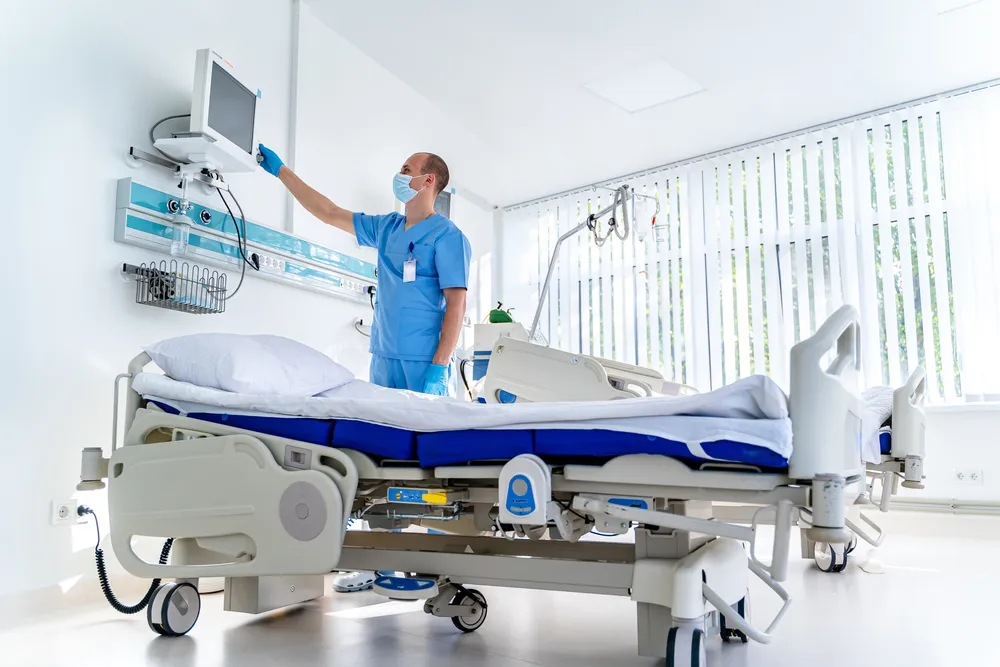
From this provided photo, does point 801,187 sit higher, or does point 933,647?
point 801,187

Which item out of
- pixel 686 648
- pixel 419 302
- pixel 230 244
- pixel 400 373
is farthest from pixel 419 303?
pixel 686 648

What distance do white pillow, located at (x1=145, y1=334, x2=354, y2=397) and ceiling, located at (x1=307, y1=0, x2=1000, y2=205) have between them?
2472 mm

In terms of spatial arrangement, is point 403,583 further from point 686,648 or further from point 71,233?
point 71,233

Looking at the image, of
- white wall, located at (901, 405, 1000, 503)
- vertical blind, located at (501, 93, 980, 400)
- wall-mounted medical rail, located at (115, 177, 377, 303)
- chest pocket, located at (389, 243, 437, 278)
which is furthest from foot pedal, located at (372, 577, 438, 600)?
white wall, located at (901, 405, 1000, 503)

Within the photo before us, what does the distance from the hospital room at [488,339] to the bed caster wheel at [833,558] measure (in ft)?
0.14

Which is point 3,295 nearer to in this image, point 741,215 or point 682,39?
point 682,39

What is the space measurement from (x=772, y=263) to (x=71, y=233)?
4.33 metres

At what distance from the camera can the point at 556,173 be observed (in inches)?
231

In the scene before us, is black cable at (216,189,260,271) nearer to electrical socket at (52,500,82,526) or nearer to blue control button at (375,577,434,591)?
electrical socket at (52,500,82,526)

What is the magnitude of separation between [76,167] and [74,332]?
1.90 feet

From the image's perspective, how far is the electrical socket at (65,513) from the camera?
2.41 m

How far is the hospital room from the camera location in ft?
5.44

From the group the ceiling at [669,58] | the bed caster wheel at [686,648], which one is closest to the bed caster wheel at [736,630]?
the bed caster wheel at [686,648]

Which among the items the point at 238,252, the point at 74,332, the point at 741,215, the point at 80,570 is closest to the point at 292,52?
the point at 238,252
